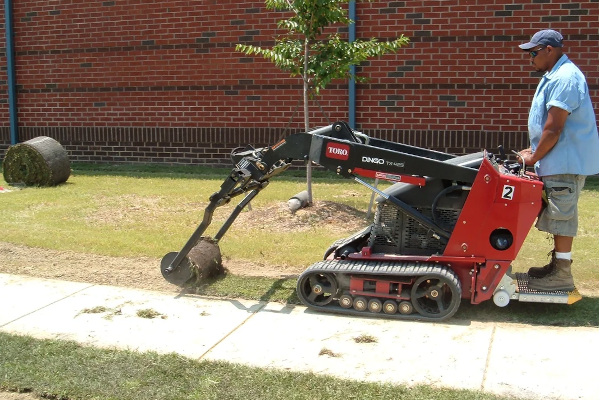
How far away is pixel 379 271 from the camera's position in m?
5.31

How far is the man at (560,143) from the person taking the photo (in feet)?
17.2

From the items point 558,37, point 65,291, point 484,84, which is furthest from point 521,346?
A: point 484,84

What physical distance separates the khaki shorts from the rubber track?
2.95 feet

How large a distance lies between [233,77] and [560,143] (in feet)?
27.2

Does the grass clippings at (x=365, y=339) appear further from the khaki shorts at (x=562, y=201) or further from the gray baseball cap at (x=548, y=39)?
the gray baseball cap at (x=548, y=39)

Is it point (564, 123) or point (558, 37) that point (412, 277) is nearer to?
point (564, 123)

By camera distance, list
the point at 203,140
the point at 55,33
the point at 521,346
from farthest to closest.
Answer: the point at 55,33
the point at 203,140
the point at 521,346

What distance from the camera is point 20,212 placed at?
9266 mm

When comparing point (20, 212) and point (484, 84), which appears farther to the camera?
point (484, 84)

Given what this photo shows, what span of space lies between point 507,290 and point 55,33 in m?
11.5

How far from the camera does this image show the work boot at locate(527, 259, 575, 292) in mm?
5508

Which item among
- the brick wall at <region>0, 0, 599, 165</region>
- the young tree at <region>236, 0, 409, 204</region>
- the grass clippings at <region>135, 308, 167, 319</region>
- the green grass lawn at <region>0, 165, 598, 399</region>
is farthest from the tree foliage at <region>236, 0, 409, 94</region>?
the grass clippings at <region>135, 308, 167, 319</region>

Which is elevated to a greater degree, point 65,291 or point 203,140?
point 203,140

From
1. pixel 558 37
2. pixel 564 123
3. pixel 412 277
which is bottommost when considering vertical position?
pixel 412 277
